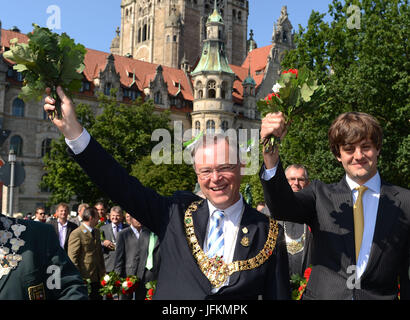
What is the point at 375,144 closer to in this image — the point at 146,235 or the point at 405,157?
the point at 146,235

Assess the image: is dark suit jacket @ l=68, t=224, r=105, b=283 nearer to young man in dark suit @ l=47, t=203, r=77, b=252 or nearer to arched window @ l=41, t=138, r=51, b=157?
young man in dark suit @ l=47, t=203, r=77, b=252

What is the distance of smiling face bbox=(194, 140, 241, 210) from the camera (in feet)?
9.96

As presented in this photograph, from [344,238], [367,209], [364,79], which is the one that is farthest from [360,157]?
[364,79]

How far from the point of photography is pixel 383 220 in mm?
3135

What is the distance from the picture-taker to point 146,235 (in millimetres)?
8328

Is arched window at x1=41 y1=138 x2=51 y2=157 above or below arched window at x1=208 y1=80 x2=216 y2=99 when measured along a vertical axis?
below

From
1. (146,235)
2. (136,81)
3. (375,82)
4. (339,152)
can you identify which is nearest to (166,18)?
(136,81)

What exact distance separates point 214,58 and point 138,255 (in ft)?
168

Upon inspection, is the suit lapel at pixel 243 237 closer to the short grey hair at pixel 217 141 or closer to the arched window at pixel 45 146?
the short grey hair at pixel 217 141

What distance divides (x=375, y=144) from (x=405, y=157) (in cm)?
1931

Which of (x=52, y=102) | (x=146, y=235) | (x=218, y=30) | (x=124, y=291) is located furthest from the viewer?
(x=218, y=30)

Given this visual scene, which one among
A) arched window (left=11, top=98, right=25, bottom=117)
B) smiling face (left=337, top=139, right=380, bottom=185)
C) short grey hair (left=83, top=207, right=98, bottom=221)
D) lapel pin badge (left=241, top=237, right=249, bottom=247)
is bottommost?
short grey hair (left=83, top=207, right=98, bottom=221)

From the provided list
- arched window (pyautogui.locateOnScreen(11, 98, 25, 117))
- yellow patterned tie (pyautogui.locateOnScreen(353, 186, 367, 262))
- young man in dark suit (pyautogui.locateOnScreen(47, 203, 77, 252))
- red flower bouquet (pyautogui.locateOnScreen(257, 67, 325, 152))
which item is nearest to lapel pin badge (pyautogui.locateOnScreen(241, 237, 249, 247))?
red flower bouquet (pyautogui.locateOnScreen(257, 67, 325, 152))

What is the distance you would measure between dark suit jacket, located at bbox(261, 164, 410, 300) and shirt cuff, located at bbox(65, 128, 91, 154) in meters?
1.00
